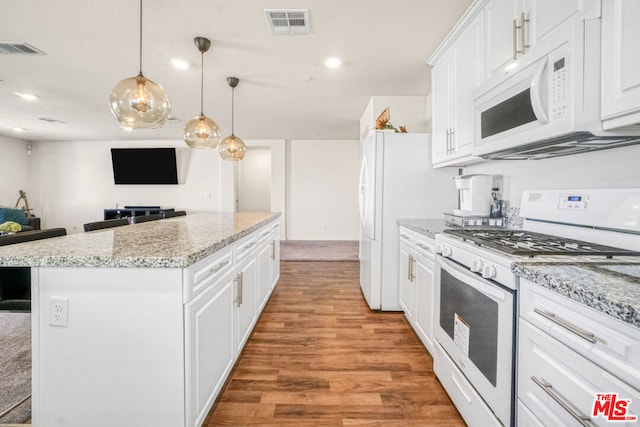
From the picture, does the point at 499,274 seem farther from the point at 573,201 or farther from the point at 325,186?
the point at 325,186

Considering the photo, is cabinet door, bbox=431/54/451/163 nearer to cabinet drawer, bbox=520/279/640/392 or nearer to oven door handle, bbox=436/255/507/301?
oven door handle, bbox=436/255/507/301

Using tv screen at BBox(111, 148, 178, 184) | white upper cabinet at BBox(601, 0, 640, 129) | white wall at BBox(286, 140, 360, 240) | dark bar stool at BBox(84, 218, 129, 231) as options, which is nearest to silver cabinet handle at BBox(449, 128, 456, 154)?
white upper cabinet at BBox(601, 0, 640, 129)

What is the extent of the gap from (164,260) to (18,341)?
208 centimetres

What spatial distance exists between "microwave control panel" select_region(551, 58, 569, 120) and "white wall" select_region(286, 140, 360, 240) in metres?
5.93

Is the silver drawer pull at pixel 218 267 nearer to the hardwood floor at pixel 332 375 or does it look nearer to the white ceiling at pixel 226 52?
the hardwood floor at pixel 332 375

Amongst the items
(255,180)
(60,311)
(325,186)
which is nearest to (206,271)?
(60,311)

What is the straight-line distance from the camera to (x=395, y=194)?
2846mm

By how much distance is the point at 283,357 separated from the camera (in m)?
2.07

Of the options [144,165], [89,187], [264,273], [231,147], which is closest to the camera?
[264,273]

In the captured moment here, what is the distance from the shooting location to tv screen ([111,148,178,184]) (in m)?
7.14

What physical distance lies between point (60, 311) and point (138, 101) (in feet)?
4.67

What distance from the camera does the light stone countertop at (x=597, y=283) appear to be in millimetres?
703

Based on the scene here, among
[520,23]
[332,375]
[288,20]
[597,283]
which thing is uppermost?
[288,20]

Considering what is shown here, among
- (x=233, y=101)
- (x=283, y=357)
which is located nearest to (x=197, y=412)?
(x=283, y=357)
